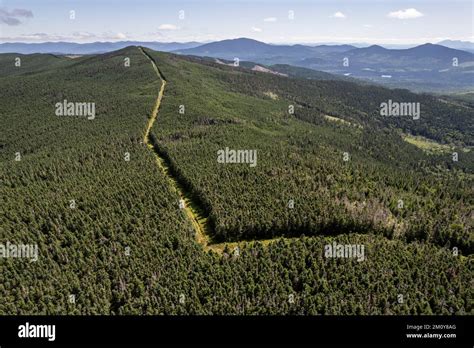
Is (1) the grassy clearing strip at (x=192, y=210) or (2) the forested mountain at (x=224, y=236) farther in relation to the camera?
(1) the grassy clearing strip at (x=192, y=210)

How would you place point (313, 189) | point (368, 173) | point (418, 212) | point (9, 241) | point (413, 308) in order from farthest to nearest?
point (368, 173) → point (313, 189) → point (418, 212) → point (9, 241) → point (413, 308)

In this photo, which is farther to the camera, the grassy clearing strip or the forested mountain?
the grassy clearing strip

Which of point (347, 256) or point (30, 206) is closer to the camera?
point (347, 256)

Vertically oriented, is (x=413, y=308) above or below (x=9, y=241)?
below

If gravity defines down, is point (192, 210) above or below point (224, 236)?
above

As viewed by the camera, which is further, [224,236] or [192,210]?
[192,210]
